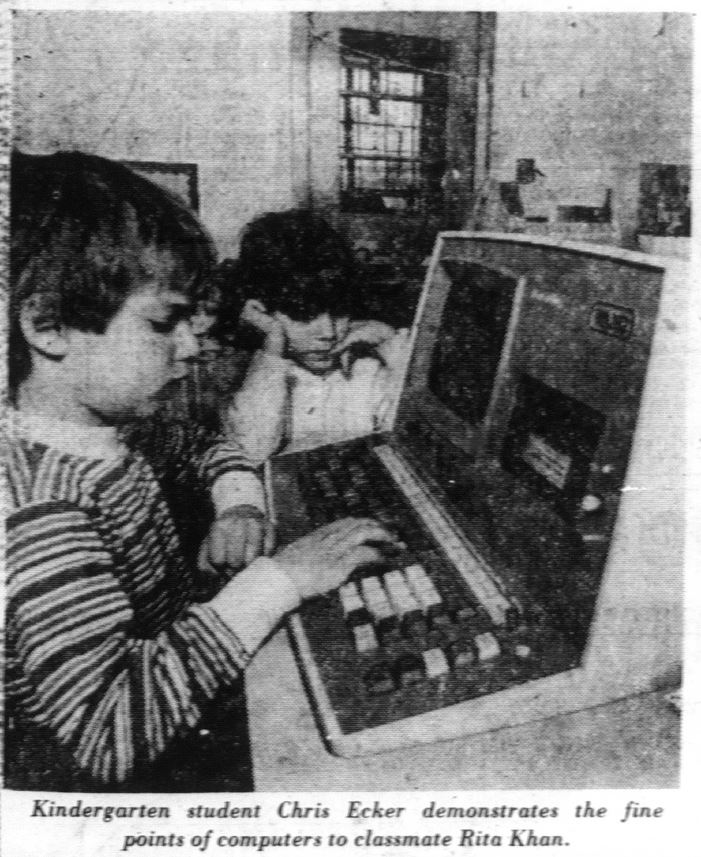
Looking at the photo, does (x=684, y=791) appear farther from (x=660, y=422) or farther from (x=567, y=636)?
(x=660, y=422)

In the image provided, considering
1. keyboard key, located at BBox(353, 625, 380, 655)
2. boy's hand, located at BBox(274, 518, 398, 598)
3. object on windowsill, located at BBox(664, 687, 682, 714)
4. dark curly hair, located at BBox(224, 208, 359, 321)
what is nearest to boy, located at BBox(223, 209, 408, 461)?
dark curly hair, located at BBox(224, 208, 359, 321)

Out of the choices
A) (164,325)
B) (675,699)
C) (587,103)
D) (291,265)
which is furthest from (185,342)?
(675,699)

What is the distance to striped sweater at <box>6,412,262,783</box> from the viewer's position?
838 mm

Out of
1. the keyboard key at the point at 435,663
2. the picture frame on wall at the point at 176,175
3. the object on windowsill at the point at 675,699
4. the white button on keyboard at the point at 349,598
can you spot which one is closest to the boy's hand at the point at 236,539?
the white button on keyboard at the point at 349,598

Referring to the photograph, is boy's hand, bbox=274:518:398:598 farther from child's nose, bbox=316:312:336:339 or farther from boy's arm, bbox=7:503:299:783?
child's nose, bbox=316:312:336:339

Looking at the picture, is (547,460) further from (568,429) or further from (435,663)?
(435,663)

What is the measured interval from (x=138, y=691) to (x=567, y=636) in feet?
1.31

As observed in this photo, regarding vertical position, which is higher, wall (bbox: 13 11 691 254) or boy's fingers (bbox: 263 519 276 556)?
wall (bbox: 13 11 691 254)

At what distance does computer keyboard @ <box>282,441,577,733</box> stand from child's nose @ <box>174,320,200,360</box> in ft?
0.88

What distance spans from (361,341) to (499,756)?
1.46 feet

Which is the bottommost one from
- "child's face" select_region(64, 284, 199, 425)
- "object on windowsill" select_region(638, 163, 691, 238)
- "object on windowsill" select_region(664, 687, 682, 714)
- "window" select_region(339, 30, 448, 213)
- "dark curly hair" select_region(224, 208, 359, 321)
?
"object on windowsill" select_region(664, 687, 682, 714)

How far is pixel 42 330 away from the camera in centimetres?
89

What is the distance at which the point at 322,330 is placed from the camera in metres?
0.92

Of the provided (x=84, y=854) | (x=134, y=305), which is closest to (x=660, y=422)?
(x=134, y=305)
